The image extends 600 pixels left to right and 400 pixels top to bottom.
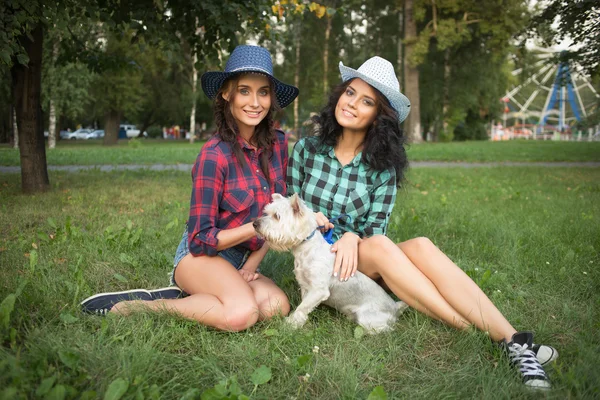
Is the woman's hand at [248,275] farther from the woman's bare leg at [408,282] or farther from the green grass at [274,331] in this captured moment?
the woman's bare leg at [408,282]

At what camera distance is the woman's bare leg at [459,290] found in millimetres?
3010

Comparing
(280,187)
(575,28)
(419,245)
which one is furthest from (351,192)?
(575,28)

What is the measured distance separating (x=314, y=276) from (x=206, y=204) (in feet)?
2.90

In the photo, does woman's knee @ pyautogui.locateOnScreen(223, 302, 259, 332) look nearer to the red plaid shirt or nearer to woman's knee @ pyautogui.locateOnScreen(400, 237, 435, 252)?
the red plaid shirt

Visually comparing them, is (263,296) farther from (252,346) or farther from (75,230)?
(75,230)

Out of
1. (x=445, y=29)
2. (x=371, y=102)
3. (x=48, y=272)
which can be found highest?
(x=445, y=29)

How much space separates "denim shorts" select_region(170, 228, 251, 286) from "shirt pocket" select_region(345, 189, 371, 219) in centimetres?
86

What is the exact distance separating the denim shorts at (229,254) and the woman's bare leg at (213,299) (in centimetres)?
10

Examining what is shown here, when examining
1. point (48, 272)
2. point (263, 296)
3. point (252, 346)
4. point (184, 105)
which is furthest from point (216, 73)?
point (184, 105)

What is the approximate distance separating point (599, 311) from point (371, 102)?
7.59 feet

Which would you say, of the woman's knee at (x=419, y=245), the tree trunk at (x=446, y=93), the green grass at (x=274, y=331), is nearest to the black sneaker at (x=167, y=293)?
the green grass at (x=274, y=331)

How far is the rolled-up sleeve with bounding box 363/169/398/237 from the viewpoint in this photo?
3.65m

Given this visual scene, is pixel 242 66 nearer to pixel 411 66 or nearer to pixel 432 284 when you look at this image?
pixel 432 284

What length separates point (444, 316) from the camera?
125 inches
